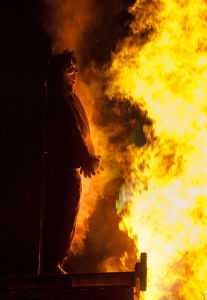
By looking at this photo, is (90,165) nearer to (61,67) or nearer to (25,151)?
(25,151)

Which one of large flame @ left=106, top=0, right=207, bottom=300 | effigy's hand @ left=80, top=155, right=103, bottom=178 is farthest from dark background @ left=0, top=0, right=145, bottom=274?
effigy's hand @ left=80, top=155, right=103, bottom=178

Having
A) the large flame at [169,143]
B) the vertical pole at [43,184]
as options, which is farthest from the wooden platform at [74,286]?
the large flame at [169,143]

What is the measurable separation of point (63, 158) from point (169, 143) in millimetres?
2274

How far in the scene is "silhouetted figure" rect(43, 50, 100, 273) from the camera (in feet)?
16.7

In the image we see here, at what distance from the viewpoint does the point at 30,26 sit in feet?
19.6

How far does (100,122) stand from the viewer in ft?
22.6

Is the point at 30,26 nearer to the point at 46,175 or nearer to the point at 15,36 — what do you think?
the point at 15,36

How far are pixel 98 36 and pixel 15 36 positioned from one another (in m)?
1.63

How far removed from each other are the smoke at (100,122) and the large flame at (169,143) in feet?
0.54

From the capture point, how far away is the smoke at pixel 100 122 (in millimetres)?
6441

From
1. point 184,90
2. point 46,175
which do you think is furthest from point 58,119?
point 184,90

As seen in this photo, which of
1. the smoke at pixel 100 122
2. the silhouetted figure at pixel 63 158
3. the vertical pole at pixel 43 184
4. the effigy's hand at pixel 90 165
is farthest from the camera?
the smoke at pixel 100 122

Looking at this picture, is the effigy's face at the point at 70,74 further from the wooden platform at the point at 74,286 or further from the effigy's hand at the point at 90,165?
the wooden platform at the point at 74,286

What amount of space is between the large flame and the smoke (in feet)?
0.54
